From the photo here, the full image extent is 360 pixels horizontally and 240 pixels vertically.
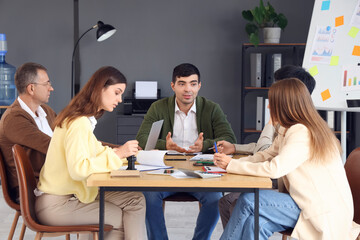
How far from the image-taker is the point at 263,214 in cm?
222

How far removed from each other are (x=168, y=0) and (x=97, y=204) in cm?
408

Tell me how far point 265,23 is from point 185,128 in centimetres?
249

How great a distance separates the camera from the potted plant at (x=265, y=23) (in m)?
5.41

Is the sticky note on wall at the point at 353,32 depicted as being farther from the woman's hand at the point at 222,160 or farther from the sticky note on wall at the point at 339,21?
the woman's hand at the point at 222,160

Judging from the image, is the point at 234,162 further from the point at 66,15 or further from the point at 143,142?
the point at 66,15

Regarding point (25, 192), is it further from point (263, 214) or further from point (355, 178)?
point (355, 178)

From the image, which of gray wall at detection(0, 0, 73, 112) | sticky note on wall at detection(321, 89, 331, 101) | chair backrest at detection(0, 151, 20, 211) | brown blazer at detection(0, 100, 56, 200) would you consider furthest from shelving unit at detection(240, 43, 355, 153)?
chair backrest at detection(0, 151, 20, 211)

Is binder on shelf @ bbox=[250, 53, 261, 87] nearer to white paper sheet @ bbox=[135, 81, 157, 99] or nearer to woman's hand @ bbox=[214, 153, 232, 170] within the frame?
white paper sheet @ bbox=[135, 81, 157, 99]

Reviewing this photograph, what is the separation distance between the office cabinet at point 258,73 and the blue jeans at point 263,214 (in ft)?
10.9

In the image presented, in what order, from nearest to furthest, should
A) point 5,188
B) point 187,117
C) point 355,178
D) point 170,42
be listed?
1. point 355,178
2. point 5,188
3. point 187,117
4. point 170,42

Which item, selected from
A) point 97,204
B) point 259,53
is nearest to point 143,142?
point 97,204

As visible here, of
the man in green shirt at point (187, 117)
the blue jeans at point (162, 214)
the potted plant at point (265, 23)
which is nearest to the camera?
the blue jeans at point (162, 214)

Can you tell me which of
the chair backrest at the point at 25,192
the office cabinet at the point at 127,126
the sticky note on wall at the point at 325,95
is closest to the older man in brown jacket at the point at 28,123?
the chair backrest at the point at 25,192

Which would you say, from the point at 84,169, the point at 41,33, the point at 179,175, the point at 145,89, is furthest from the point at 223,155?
the point at 41,33
